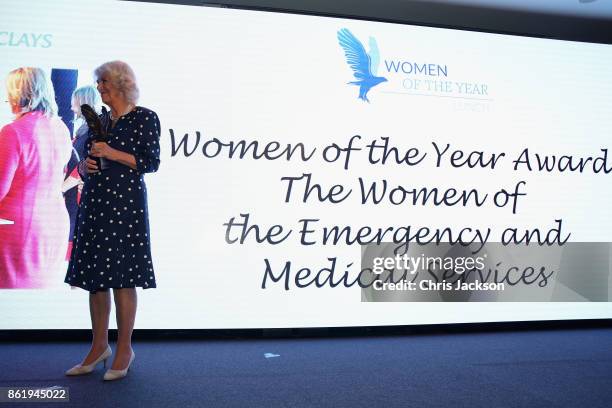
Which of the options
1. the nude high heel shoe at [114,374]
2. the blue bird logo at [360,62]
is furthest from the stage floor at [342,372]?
the blue bird logo at [360,62]

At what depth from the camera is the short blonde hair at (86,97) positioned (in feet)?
10.3

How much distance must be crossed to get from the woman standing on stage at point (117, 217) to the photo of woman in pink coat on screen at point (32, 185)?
98 cm

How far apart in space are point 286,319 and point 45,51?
2.07 meters

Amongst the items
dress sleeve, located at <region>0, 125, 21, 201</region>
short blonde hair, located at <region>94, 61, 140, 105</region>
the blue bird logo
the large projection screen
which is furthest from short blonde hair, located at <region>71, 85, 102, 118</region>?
the blue bird logo

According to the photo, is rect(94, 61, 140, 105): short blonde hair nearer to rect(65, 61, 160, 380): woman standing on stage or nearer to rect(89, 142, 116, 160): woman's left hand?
rect(65, 61, 160, 380): woman standing on stage

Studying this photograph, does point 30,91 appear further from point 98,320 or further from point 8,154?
point 98,320

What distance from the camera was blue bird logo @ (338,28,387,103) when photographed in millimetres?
3455

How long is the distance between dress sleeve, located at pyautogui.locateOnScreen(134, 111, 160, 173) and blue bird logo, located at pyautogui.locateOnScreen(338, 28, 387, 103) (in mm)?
1575

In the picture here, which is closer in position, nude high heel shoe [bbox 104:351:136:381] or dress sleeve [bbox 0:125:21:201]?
nude high heel shoe [bbox 104:351:136:381]

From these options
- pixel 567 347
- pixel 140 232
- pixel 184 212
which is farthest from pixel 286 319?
pixel 567 347

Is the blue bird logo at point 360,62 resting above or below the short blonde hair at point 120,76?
above

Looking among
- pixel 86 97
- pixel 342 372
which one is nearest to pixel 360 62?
pixel 86 97

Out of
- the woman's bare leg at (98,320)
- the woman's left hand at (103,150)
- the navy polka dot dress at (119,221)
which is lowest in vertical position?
the woman's bare leg at (98,320)

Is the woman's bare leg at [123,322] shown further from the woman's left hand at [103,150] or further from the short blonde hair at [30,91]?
the short blonde hair at [30,91]
